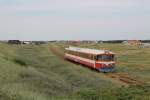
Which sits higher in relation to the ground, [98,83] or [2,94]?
[2,94]

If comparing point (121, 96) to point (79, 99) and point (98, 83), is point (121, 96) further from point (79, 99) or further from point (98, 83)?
point (98, 83)

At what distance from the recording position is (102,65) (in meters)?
43.0

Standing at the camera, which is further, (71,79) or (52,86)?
(71,79)

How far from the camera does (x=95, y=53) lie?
143ft

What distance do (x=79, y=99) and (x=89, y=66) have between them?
96.8 feet

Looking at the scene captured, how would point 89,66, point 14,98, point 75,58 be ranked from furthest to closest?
point 75,58
point 89,66
point 14,98

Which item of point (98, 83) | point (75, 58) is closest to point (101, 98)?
point (98, 83)

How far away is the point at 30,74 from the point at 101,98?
341 inches

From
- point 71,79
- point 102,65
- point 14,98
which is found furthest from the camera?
point 102,65

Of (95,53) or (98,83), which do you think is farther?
(95,53)

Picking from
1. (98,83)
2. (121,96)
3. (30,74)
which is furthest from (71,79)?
(121,96)

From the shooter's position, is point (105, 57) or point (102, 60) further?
point (105, 57)

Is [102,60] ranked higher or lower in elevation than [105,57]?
lower

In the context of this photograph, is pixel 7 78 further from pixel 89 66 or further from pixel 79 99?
pixel 89 66
